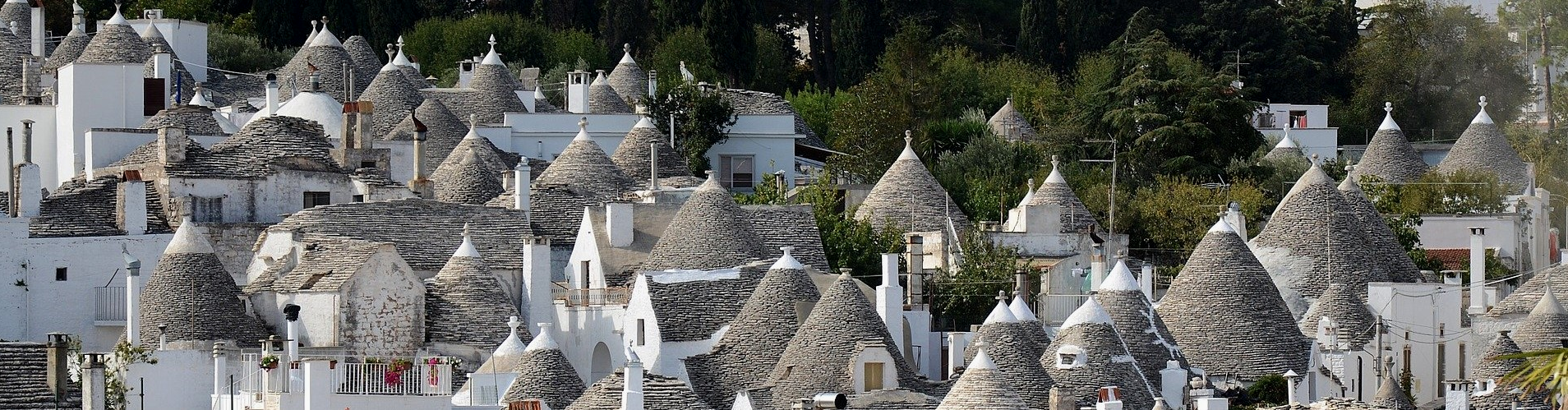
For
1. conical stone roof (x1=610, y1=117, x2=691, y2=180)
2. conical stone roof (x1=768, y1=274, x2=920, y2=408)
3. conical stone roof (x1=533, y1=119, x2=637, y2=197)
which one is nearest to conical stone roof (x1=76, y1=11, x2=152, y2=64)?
conical stone roof (x1=533, y1=119, x2=637, y2=197)

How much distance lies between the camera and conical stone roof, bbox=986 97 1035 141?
83125 millimetres

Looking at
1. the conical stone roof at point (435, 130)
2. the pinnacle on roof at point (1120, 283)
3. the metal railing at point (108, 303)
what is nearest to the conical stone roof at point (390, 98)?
the conical stone roof at point (435, 130)

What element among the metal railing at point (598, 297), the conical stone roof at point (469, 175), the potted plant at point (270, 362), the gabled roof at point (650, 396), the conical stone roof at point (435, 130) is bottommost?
the gabled roof at point (650, 396)

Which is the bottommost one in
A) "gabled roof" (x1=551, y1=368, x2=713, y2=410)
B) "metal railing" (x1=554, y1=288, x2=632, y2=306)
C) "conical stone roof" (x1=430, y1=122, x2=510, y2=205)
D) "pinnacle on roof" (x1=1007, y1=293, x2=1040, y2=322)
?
"gabled roof" (x1=551, y1=368, x2=713, y2=410)

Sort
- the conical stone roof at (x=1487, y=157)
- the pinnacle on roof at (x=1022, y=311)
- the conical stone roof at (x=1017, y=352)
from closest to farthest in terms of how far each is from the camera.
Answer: the conical stone roof at (x=1017, y=352) → the pinnacle on roof at (x=1022, y=311) → the conical stone roof at (x=1487, y=157)

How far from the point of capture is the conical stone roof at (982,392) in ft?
142

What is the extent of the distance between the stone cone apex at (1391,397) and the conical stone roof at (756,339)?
822 cm

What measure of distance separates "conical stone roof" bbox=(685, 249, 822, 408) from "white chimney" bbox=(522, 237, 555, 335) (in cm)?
433

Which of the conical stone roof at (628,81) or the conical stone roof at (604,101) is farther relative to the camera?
the conical stone roof at (628,81)

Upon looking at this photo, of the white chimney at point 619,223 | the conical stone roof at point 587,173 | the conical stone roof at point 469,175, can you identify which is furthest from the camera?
the conical stone roof at point 469,175

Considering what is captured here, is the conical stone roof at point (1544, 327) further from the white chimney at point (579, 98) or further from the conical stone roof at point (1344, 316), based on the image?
the white chimney at point (579, 98)

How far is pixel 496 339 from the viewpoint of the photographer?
177 feet

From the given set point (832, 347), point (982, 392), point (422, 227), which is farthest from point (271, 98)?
point (982, 392)

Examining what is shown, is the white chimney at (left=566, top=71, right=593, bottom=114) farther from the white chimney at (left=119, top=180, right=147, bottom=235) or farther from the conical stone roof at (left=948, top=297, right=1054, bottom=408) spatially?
the conical stone roof at (left=948, top=297, right=1054, bottom=408)
